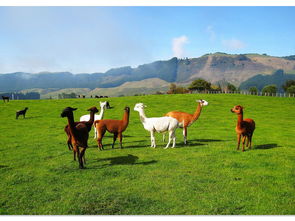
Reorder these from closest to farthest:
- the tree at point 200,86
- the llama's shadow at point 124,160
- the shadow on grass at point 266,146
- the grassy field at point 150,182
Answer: the grassy field at point 150,182, the llama's shadow at point 124,160, the shadow on grass at point 266,146, the tree at point 200,86

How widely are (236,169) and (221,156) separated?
78.3 inches

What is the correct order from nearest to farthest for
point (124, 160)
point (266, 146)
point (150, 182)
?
1. point (150, 182)
2. point (124, 160)
3. point (266, 146)

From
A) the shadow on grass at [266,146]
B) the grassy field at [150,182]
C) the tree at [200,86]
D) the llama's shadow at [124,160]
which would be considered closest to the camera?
the grassy field at [150,182]

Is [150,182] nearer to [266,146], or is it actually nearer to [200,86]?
[266,146]

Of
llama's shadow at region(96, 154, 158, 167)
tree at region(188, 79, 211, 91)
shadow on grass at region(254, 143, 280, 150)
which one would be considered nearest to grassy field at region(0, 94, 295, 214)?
llama's shadow at region(96, 154, 158, 167)

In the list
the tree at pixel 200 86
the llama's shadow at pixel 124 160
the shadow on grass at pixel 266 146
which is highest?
the tree at pixel 200 86

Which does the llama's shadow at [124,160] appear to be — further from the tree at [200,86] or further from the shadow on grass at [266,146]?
the tree at [200,86]

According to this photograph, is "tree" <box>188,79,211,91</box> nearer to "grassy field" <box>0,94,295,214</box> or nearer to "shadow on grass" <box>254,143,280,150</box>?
"shadow on grass" <box>254,143,280,150</box>

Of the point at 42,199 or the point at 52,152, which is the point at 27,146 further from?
the point at 42,199

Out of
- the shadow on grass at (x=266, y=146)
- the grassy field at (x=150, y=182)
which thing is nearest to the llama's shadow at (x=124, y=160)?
the grassy field at (x=150, y=182)

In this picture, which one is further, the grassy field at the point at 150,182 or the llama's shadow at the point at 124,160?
the llama's shadow at the point at 124,160

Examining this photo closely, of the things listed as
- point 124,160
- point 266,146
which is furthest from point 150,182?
point 266,146

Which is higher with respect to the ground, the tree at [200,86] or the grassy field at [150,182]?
the tree at [200,86]

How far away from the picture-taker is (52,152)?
1238cm
